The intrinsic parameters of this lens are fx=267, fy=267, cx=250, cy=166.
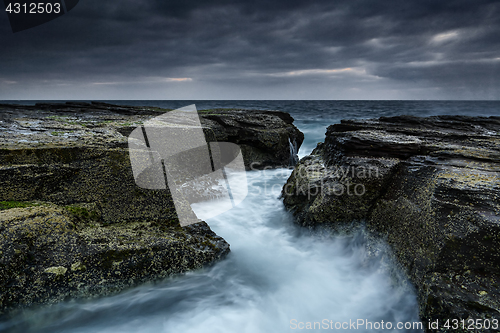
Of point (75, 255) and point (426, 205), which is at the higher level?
point (426, 205)

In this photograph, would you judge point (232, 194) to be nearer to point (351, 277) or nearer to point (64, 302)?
point (351, 277)

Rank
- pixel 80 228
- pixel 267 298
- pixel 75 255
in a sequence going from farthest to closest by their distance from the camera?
pixel 267 298
pixel 80 228
pixel 75 255

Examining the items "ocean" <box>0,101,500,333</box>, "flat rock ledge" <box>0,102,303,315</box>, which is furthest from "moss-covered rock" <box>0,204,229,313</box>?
"ocean" <box>0,101,500,333</box>

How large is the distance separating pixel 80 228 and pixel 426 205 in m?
4.04

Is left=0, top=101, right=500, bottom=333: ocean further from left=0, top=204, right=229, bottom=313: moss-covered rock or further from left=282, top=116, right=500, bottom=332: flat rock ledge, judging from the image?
left=282, top=116, right=500, bottom=332: flat rock ledge

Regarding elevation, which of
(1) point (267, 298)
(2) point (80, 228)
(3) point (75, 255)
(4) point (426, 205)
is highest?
(4) point (426, 205)

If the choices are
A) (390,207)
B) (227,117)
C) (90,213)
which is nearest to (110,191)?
(90,213)

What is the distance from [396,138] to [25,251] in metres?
5.62

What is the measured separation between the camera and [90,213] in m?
3.37

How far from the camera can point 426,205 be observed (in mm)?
3139

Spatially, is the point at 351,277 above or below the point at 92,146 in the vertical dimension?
below

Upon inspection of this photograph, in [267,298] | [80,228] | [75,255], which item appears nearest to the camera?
[75,255]

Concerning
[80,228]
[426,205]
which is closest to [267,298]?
[426,205]

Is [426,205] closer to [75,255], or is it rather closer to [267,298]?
[267,298]
